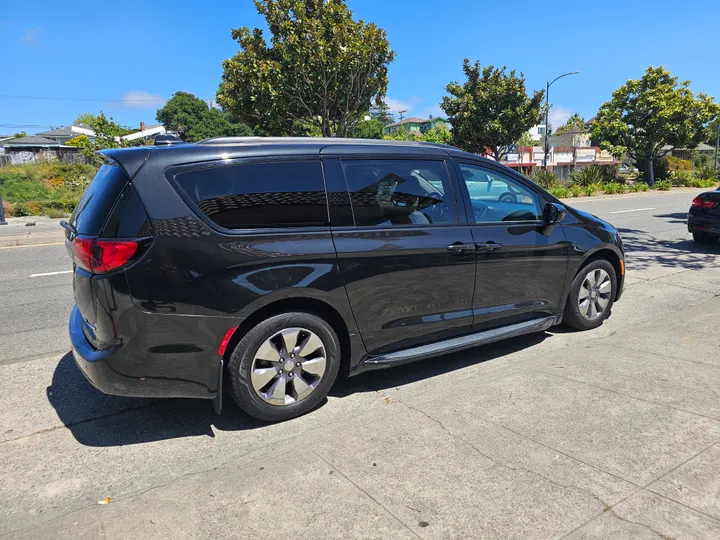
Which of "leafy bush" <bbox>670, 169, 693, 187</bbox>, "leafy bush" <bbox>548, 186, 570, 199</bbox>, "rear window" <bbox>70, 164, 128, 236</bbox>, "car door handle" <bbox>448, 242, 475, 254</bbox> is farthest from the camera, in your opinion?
"leafy bush" <bbox>670, 169, 693, 187</bbox>

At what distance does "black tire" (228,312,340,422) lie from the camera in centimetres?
325

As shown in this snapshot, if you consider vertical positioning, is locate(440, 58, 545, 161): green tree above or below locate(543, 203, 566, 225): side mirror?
above

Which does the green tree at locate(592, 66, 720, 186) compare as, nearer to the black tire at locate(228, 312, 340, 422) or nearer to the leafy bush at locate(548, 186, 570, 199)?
the leafy bush at locate(548, 186, 570, 199)

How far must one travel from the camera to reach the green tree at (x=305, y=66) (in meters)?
19.5

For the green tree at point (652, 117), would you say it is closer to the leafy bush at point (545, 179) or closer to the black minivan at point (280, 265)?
the leafy bush at point (545, 179)

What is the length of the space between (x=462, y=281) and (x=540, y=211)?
1208 mm

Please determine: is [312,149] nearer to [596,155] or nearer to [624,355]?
[624,355]

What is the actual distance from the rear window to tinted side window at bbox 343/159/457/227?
4.73 feet

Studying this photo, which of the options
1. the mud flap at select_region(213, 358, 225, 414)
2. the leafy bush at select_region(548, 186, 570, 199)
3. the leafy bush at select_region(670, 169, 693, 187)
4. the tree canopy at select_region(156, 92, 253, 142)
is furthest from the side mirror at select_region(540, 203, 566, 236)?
the tree canopy at select_region(156, 92, 253, 142)

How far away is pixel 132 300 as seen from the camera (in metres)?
2.98

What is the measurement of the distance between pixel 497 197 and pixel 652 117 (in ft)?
115

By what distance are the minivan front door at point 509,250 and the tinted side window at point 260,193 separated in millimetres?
1359

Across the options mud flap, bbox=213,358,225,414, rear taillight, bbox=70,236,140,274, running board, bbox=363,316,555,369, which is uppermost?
rear taillight, bbox=70,236,140,274

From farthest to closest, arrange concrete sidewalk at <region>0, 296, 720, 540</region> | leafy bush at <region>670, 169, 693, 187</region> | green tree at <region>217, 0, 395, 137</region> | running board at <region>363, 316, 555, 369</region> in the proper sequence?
leafy bush at <region>670, 169, 693, 187</region> → green tree at <region>217, 0, 395, 137</region> → running board at <region>363, 316, 555, 369</region> → concrete sidewalk at <region>0, 296, 720, 540</region>
